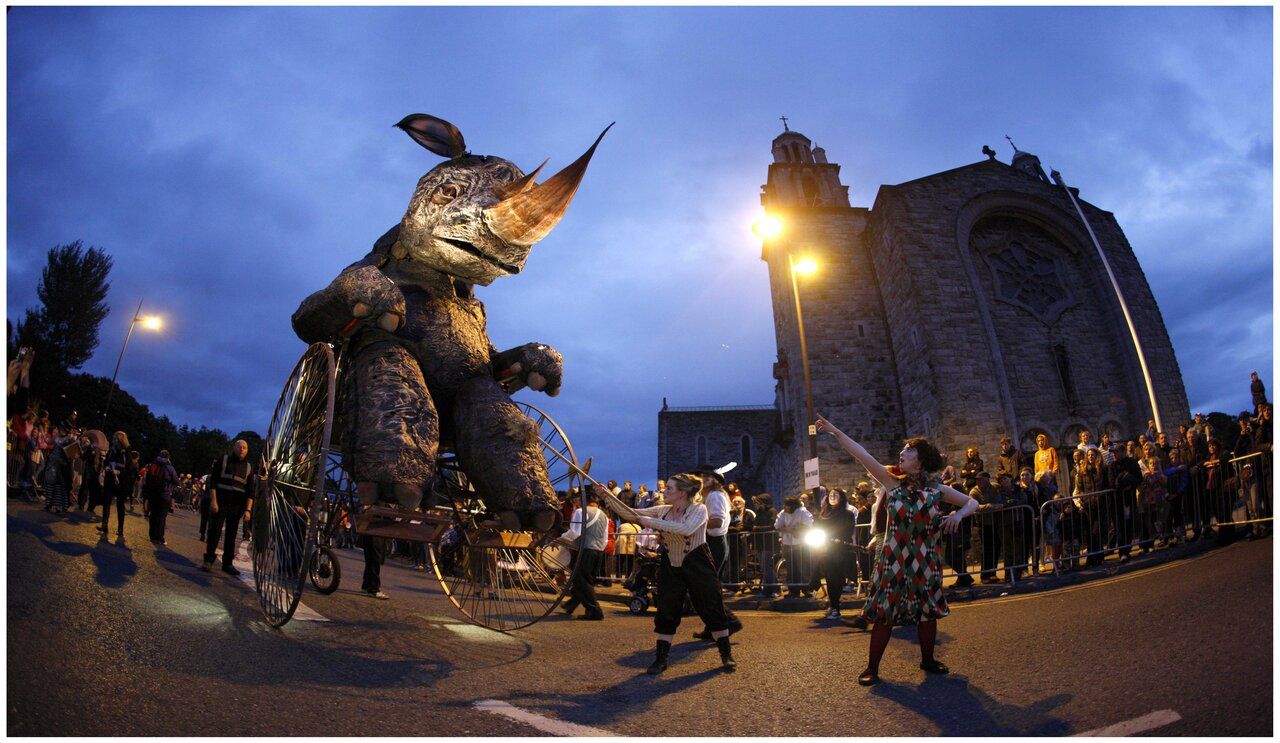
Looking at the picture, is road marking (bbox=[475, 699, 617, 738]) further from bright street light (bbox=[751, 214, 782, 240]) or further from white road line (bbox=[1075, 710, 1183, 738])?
bright street light (bbox=[751, 214, 782, 240])

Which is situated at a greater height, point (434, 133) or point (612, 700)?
point (434, 133)

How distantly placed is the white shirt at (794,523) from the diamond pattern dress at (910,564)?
459 centimetres

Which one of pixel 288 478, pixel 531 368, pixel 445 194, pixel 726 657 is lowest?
pixel 726 657

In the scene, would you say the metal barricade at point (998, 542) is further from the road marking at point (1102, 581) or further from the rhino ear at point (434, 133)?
the rhino ear at point (434, 133)

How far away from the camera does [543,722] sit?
2.81 meters

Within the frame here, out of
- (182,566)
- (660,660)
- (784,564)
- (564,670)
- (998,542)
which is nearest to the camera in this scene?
(564,670)

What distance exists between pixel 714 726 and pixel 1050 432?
67.7ft

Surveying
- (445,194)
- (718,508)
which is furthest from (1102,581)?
(445,194)

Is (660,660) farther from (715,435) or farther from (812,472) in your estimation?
(715,435)

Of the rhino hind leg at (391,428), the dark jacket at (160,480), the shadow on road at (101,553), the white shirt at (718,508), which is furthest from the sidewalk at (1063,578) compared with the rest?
the dark jacket at (160,480)

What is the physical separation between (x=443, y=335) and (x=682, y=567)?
8.12 feet

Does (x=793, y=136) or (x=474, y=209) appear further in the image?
(x=793, y=136)

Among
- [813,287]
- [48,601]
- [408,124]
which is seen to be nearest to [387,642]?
[48,601]

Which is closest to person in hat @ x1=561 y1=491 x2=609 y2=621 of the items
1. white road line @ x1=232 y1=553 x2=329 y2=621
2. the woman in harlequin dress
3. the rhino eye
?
white road line @ x1=232 y1=553 x2=329 y2=621
